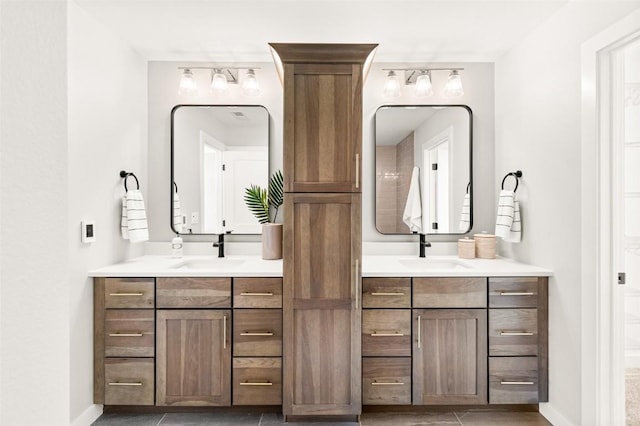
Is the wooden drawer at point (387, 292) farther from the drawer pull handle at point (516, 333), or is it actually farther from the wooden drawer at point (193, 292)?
the wooden drawer at point (193, 292)

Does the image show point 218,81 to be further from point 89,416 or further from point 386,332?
point 89,416

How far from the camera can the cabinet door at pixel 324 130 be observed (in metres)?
2.22

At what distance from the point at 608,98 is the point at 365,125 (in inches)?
59.2

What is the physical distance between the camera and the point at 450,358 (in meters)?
2.35

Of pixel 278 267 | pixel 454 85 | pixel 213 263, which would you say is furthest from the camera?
pixel 454 85

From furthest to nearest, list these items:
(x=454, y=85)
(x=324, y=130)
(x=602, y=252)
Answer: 1. (x=454, y=85)
2. (x=324, y=130)
3. (x=602, y=252)

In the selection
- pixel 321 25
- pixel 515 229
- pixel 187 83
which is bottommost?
pixel 515 229

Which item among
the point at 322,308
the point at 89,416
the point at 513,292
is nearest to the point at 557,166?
the point at 513,292

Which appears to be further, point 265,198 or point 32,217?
point 265,198

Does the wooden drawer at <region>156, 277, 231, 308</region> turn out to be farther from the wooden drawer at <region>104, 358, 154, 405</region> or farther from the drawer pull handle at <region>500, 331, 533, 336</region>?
the drawer pull handle at <region>500, 331, 533, 336</region>

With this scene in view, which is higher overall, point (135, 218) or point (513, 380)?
point (135, 218)

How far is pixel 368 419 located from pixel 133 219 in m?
1.93

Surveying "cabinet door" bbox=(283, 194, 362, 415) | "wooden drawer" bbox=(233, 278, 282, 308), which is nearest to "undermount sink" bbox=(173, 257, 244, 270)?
"wooden drawer" bbox=(233, 278, 282, 308)

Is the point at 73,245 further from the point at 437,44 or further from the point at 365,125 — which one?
the point at 437,44
